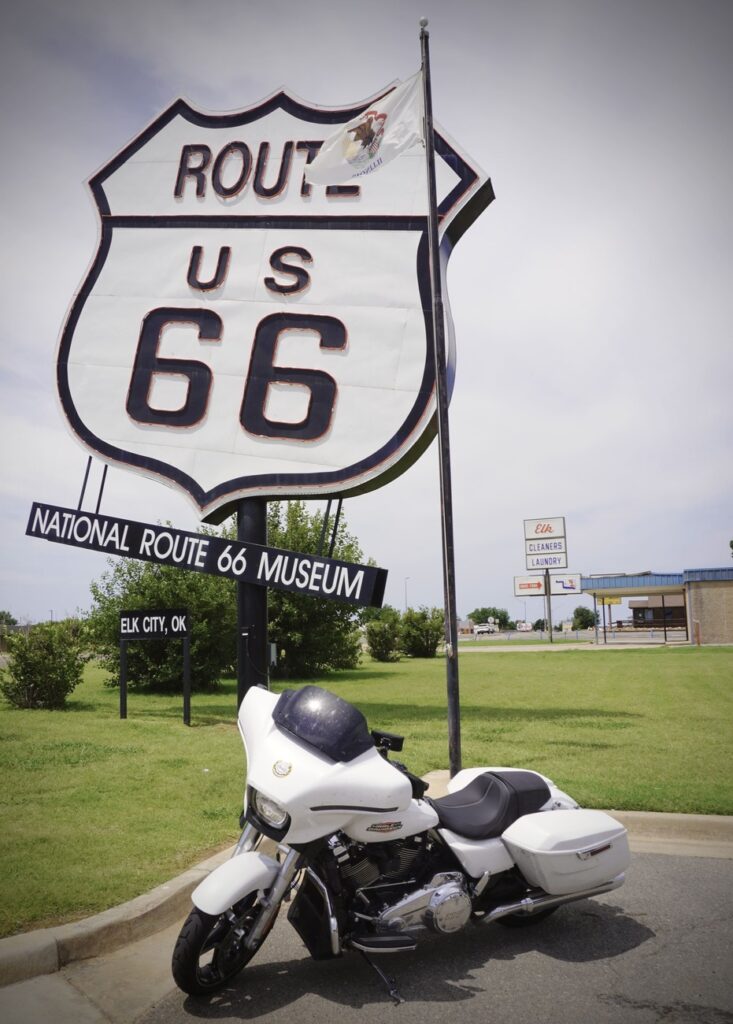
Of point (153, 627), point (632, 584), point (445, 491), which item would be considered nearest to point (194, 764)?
point (445, 491)

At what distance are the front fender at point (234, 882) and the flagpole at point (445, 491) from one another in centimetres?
360

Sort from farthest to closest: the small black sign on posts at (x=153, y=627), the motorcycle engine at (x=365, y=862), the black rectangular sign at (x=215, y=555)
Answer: the small black sign on posts at (x=153, y=627) → the black rectangular sign at (x=215, y=555) → the motorcycle engine at (x=365, y=862)

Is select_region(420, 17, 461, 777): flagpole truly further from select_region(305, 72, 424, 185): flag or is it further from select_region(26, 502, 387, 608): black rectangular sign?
select_region(26, 502, 387, 608): black rectangular sign

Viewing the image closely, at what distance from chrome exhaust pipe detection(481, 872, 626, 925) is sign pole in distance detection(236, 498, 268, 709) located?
667 centimetres

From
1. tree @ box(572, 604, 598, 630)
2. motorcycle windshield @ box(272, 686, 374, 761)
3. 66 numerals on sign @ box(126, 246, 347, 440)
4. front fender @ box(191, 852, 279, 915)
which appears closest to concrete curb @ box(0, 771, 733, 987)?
front fender @ box(191, 852, 279, 915)

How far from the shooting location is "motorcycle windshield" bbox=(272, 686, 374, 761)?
12.0 ft

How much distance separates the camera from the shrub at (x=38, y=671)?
45.1 ft

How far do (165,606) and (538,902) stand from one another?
15.7 m

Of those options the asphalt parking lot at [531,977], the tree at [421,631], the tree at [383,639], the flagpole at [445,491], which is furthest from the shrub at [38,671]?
the tree at [421,631]

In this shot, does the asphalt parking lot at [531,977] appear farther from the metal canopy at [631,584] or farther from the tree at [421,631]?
the metal canopy at [631,584]

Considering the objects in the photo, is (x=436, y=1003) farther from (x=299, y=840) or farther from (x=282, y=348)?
(x=282, y=348)

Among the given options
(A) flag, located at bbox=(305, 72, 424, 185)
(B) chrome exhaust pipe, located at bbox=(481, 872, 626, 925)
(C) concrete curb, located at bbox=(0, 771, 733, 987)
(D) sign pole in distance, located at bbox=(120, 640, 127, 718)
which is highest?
(A) flag, located at bbox=(305, 72, 424, 185)

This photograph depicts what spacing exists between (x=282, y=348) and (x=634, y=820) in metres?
7.73

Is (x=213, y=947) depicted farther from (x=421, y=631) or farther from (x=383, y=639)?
(x=421, y=631)
